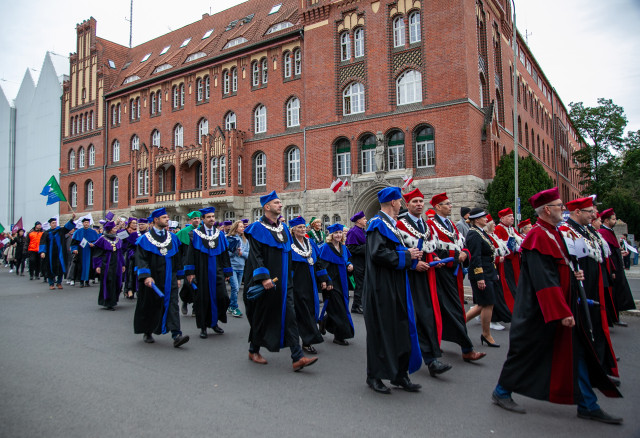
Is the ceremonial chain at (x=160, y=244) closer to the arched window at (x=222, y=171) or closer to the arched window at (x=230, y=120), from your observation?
the arched window at (x=222, y=171)

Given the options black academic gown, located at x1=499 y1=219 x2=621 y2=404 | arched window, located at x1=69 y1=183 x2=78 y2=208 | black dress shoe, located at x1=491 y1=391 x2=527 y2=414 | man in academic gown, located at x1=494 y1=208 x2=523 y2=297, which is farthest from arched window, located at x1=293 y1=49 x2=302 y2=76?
arched window, located at x1=69 y1=183 x2=78 y2=208

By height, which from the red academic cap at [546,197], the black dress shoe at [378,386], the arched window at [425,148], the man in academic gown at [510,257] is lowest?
the black dress shoe at [378,386]

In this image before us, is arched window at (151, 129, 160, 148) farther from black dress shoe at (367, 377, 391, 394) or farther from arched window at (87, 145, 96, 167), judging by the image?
black dress shoe at (367, 377, 391, 394)

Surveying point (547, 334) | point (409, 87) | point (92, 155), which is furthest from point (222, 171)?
point (547, 334)

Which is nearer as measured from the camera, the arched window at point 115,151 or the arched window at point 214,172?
the arched window at point 214,172

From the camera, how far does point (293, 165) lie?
2925cm

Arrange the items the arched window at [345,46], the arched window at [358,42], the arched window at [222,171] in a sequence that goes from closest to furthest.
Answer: the arched window at [358,42] < the arched window at [345,46] < the arched window at [222,171]

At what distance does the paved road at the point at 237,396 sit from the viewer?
12.4 ft

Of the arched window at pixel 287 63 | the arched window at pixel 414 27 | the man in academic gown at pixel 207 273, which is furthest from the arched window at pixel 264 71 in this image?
the man in academic gown at pixel 207 273

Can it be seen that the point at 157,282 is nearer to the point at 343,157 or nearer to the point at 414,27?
the point at 343,157

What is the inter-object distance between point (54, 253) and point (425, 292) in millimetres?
14306

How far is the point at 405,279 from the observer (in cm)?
489

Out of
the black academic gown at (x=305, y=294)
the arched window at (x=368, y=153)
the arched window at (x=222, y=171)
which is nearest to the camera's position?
the black academic gown at (x=305, y=294)

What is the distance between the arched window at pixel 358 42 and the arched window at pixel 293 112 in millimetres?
5012
